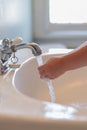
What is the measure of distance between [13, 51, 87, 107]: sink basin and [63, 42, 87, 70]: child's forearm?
0.56 ft

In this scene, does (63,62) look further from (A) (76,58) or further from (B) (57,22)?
(B) (57,22)

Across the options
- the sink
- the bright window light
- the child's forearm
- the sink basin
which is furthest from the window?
the child's forearm

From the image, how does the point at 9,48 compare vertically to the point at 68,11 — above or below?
below

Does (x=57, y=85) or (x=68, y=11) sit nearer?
(x=57, y=85)

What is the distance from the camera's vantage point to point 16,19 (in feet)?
4.22

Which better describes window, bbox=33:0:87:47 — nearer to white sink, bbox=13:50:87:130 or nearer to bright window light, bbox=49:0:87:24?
bright window light, bbox=49:0:87:24

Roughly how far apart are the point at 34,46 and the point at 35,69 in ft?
0.61

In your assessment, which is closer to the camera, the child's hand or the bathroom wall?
the child's hand

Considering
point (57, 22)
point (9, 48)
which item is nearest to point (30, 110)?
point (9, 48)

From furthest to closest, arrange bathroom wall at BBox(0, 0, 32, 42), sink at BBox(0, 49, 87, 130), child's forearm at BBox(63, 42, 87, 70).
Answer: bathroom wall at BBox(0, 0, 32, 42)
child's forearm at BBox(63, 42, 87, 70)
sink at BBox(0, 49, 87, 130)

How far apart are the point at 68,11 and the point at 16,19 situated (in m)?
0.54

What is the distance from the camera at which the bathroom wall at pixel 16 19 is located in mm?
1099

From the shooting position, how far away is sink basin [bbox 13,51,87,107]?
0.85 m

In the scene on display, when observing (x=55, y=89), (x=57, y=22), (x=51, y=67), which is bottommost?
(x=55, y=89)
